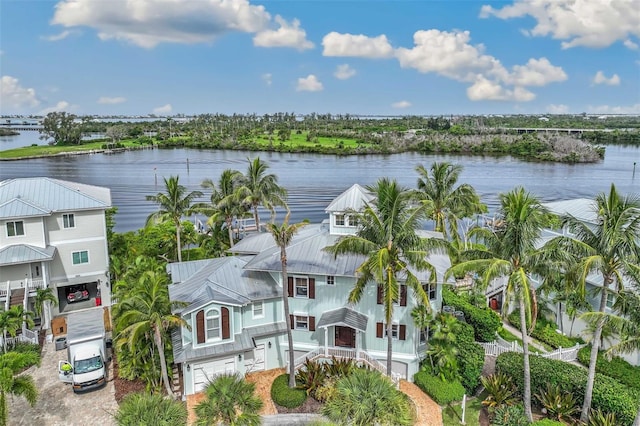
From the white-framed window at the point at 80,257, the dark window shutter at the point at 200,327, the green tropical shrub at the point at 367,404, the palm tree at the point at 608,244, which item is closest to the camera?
the green tropical shrub at the point at 367,404

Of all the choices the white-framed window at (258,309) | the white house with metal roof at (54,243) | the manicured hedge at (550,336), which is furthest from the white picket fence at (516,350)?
the white house with metal roof at (54,243)

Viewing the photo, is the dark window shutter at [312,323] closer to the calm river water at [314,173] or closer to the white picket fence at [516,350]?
the white picket fence at [516,350]

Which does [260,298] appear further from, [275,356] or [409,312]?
[409,312]

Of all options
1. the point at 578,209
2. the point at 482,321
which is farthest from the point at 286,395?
the point at 578,209

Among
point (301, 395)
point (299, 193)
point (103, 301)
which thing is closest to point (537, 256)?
point (301, 395)

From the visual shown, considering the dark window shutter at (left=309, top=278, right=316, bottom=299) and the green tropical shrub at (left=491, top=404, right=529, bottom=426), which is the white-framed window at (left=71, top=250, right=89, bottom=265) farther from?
the green tropical shrub at (left=491, top=404, right=529, bottom=426)

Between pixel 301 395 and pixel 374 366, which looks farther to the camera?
pixel 374 366

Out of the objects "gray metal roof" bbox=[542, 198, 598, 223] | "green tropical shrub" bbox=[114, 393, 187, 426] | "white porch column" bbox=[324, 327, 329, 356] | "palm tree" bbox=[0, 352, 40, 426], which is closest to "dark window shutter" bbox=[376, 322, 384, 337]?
"white porch column" bbox=[324, 327, 329, 356]
